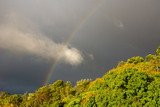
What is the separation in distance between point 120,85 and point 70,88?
7593 cm

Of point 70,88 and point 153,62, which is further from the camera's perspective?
point 70,88

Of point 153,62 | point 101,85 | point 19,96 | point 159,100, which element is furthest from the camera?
point 19,96

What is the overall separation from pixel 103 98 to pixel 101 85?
27.7 feet

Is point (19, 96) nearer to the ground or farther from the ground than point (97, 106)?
farther from the ground

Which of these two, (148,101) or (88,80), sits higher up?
(88,80)

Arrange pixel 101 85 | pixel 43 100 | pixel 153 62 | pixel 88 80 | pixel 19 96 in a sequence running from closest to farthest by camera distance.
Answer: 1. pixel 101 85
2. pixel 153 62
3. pixel 43 100
4. pixel 88 80
5. pixel 19 96

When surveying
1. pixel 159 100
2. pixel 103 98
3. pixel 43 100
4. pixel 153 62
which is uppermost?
pixel 43 100

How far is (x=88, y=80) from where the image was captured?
152 metres

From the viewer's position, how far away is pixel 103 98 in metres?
74.4

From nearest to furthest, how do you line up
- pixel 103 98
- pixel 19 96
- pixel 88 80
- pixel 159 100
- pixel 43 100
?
pixel 159 100 < pixel 103 98 < pixel 43 100 < pixel 88 80 < pixel 19 96

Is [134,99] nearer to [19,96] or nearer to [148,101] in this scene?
[148,101]

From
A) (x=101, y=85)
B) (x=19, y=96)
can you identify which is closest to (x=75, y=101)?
(x=101, y=85)

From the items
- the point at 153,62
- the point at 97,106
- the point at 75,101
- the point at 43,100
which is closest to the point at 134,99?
the point at 97,106

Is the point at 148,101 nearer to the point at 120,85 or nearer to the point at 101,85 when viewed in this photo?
the point at 120,85
